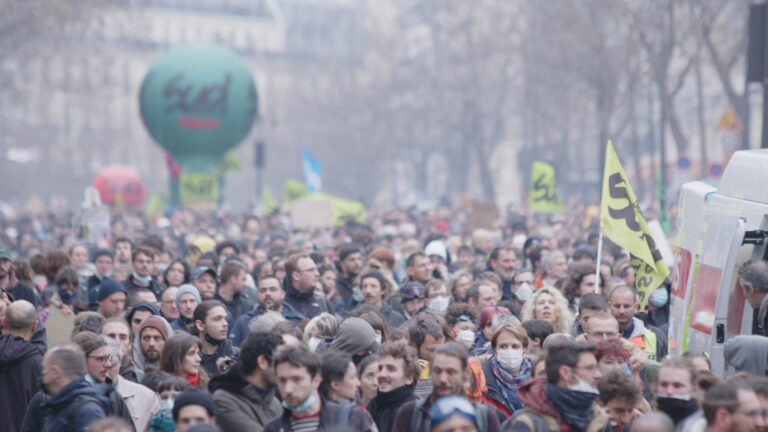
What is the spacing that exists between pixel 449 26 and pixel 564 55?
14.8 metres

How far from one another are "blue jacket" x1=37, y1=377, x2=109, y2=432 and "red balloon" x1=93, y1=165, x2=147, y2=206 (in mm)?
36561

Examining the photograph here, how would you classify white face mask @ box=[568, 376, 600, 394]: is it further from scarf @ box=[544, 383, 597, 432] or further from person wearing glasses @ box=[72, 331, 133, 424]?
person wearing glasses @ box=[72, 331, 133, 424]

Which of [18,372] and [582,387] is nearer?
[582,387]

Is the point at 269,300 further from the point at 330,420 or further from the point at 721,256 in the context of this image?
the point at 330,420

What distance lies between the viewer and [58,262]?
11.9 meters

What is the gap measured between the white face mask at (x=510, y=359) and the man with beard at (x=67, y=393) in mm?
2388

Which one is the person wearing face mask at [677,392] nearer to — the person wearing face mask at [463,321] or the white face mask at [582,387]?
the white face mask at [582,387]

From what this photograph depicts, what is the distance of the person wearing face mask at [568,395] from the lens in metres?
5.56

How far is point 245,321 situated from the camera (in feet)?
30.1

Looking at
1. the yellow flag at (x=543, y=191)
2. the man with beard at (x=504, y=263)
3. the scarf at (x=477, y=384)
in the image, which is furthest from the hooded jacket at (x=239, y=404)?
the yellow flag at (x=543, y=191)

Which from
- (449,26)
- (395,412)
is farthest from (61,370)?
(449,26)

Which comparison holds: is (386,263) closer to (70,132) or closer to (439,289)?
(439,289)

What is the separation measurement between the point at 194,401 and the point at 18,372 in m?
2.89

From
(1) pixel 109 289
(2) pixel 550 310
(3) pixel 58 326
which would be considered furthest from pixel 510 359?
(3) pixel 58 326
